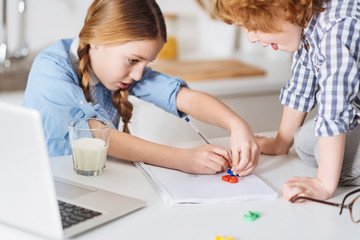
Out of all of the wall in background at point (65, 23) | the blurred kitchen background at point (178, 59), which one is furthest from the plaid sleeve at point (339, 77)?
the wall in background at point (65, 23)

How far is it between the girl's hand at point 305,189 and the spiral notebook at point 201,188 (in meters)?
0.03

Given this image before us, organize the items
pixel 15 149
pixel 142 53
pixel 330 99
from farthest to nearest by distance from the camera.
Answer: pixel 142 53
pixel 330 99
pixel 15 149

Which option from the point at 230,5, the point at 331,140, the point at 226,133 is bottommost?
the point at 226,133

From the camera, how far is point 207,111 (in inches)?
59.0

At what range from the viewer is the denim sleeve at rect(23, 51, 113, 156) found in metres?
1.32

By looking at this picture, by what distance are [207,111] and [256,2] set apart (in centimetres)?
46

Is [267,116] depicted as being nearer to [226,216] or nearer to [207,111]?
[207,111]

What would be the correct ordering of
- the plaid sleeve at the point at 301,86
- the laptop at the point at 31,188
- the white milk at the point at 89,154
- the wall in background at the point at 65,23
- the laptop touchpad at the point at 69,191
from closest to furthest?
the laptop at the point at 31,188 < the laptop touchpad at the point at 69,191 < the white milk at the point at 89,154 < the plaid sleeve at the point at 301,86 < the wall in background at the point at 65,23

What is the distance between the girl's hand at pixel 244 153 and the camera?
1.16 metres

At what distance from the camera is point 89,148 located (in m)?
1.12

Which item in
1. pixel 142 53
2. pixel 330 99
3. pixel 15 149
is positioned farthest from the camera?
pixel 142 53

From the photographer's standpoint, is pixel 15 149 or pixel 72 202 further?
pixel 72 202

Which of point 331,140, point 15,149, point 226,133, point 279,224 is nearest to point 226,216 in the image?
point 279,224

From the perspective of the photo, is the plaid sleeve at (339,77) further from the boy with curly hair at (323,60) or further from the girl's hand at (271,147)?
the girl's hand at (271,147)
